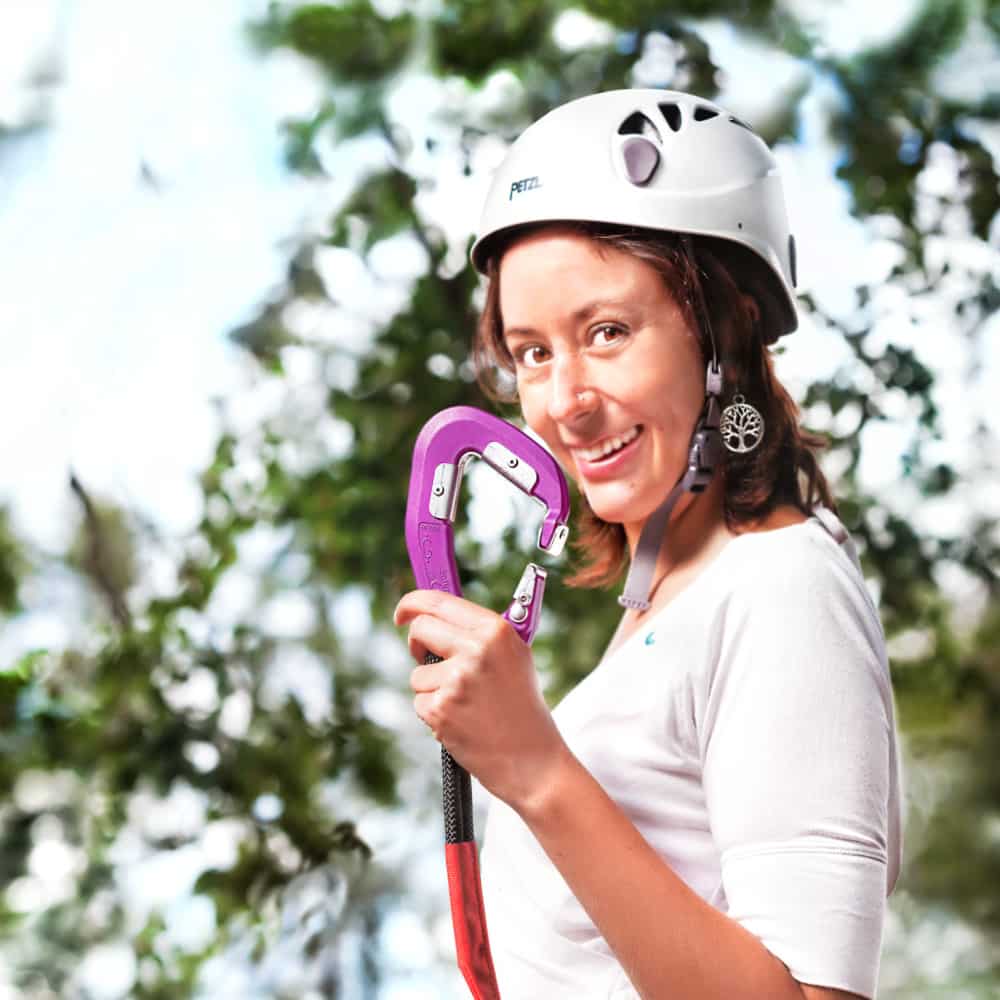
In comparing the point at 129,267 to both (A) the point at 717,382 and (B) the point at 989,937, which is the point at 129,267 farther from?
(B) the point at 989,937

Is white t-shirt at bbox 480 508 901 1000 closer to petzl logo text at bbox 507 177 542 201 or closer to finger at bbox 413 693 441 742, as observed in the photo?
finger at bbox 413 693 441 742

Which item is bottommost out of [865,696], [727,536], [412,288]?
[865,696]

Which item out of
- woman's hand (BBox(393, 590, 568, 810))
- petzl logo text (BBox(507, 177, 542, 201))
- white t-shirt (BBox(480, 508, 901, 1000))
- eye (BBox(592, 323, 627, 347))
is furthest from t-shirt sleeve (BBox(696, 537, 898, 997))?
petzl logo text (BBox(507, 177, 542, 201))

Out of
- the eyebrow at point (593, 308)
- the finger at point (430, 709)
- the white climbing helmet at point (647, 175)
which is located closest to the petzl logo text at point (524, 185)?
the white climbing helmet at point (647, 175)

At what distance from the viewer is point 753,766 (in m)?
0.86

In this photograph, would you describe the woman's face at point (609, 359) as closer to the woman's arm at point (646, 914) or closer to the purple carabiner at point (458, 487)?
the purple carabiner at point (458, 487)

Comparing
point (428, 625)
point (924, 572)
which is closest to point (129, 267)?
point (924, 572)

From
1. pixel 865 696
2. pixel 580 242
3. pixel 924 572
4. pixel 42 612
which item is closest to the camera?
pixel 865 696

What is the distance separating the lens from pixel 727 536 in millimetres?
1087

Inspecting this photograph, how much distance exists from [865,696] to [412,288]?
181 centimetres

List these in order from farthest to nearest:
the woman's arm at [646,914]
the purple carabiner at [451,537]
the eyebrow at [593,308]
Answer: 1. the eyebrow at [593,308]
2. the purple carabiner at [451,537]
3. the woman's arm at [646,914]

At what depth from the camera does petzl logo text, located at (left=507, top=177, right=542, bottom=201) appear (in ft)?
3.59

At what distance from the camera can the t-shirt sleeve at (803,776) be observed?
83 cm

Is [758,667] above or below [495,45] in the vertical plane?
below
